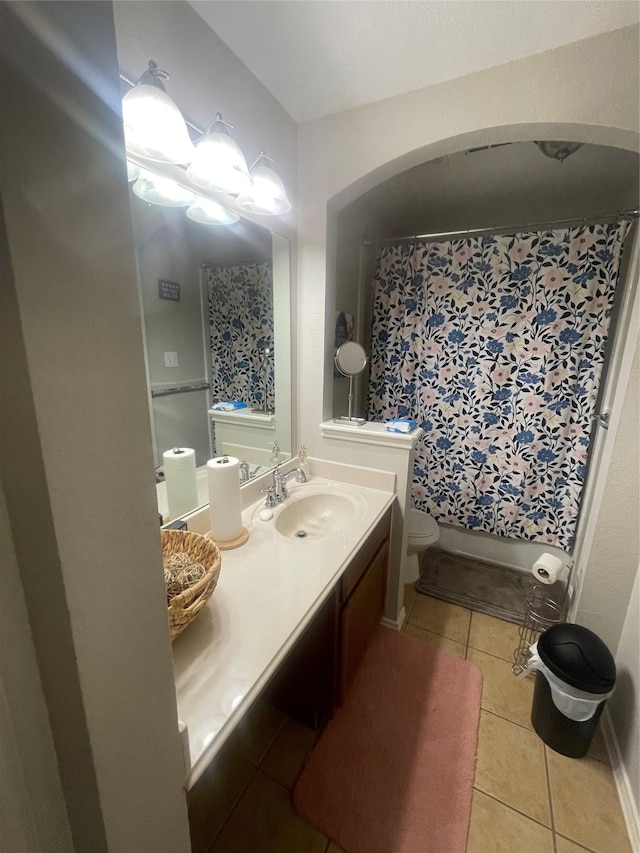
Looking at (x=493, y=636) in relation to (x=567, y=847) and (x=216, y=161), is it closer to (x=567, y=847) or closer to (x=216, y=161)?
(x=567, y=847)

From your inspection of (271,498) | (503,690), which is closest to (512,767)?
(503,690)

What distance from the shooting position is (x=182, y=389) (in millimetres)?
1226

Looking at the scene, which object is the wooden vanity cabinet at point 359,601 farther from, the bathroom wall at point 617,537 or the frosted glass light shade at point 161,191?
the frosted glass light shade at point 161,191

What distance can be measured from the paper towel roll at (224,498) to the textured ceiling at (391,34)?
4.59ft

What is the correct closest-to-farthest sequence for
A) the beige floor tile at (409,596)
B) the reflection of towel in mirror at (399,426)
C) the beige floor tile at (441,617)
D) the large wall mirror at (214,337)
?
the large wall mirror at (214,337)
the reflection of towel in mirror at (399,426)
the beige floor tile at (441,617)
the beige floor tile at (409,596)

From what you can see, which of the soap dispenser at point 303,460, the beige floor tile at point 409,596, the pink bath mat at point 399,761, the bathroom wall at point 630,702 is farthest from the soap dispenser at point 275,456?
the bathroom wall at point 630,702

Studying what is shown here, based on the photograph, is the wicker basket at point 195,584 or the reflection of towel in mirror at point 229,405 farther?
the reflection of towel in mirror at point 229,405

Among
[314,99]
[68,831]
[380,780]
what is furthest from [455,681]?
[314,99]

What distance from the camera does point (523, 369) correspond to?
1.93 meters

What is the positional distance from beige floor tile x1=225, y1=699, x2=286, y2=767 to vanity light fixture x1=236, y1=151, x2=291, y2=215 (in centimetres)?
182

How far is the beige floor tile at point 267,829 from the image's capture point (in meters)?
1.00

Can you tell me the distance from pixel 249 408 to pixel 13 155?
4.11 feet

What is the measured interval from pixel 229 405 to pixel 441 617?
1.62 metres

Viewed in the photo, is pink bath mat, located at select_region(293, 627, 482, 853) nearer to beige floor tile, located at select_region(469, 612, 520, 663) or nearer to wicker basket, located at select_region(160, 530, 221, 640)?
beige floor tile, located at select_region(469, 612, 520, 663)
